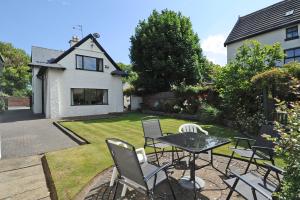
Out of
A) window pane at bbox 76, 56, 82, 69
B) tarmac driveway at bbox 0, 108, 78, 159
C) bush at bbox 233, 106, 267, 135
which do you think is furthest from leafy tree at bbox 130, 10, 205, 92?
tarmac driveway at bbox 0, 108, 78, 159

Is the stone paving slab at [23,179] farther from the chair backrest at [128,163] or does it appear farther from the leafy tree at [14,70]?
the leafy tree at [14,70]

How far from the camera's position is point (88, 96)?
57.5ft

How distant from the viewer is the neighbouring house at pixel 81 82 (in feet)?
51.8

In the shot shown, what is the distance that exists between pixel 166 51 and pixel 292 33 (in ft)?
35.7

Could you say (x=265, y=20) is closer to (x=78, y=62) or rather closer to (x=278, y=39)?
(x=278, y=39)

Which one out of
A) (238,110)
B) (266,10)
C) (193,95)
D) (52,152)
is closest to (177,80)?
(193,95)

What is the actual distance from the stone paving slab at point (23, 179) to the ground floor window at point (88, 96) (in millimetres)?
11205

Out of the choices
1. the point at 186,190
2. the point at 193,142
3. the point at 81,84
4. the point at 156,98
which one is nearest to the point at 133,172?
the point at 186,190

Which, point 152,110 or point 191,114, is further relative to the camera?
point 152,110

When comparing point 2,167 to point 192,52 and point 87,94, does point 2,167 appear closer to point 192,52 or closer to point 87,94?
point 87,94

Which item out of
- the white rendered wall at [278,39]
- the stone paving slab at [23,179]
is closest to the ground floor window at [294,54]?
the white rendered wall at [278,39]

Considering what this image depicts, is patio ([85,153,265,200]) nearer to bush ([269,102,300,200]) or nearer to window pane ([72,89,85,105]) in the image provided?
bush ([269,102,300,200])

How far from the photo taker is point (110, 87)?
18.7 meters

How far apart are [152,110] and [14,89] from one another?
129 ft
